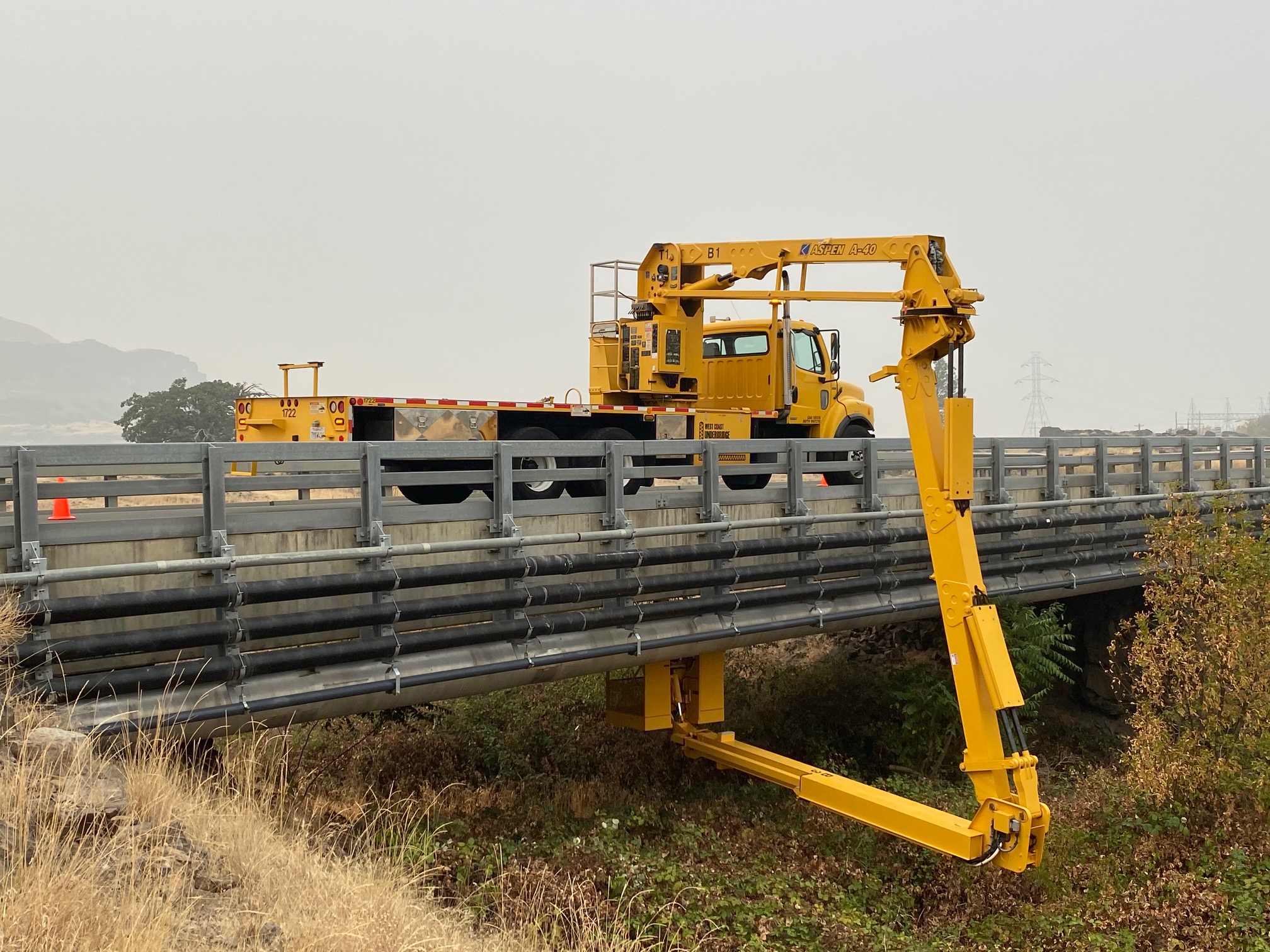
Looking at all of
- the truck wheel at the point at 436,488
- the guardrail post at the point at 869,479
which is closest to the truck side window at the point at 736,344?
the truck wheel at the point at 436,488

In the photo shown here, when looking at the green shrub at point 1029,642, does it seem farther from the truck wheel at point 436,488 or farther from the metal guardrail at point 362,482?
the truck wheel at point 436,488

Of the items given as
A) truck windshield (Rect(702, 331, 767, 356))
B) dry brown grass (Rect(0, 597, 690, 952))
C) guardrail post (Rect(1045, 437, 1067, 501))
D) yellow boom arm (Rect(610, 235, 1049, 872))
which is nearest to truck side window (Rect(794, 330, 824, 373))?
truck windshield (Rect(702, 331, 767, 356))

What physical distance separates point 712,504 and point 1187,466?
969 cm

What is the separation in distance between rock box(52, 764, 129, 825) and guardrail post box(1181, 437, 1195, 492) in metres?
15.3

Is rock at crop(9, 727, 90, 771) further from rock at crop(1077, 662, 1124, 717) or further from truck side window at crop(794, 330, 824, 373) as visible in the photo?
rock at crop(1077, 662, 1124, 717)

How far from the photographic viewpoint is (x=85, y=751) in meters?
6.11

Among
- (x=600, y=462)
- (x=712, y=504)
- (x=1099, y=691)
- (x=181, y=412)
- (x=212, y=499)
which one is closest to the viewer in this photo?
(x=212, y=499)

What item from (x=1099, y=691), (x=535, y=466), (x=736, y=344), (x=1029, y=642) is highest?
(x=736, y=344)

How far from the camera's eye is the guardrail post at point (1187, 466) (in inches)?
672

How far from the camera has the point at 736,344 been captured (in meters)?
19.3

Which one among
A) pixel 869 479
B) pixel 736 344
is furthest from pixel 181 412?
pixel 869 479

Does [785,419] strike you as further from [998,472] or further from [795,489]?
[795,489]

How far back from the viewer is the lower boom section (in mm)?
9047

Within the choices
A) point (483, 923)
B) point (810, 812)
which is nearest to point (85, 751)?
point (483, 923)
